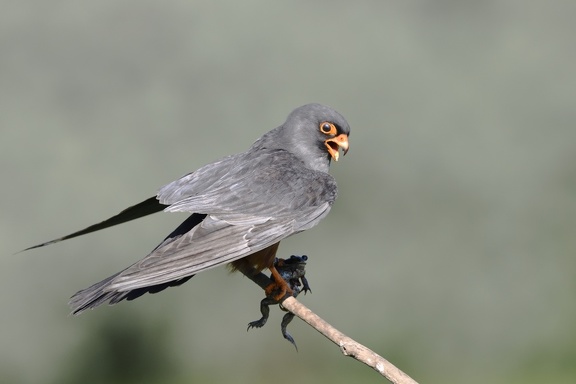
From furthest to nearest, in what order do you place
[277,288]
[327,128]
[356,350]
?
1. [327,128]
2. [277,288]
3. [356,350]

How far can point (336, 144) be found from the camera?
5324 mm

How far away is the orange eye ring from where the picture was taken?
5248mm

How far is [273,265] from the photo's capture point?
4996mm

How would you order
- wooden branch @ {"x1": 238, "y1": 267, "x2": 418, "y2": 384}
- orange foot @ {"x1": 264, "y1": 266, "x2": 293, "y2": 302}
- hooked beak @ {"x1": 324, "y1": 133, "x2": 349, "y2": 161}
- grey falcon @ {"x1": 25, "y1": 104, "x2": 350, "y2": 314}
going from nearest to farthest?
wooden branch @ {"x1": 238, "y1": 267, "x2": 418, "y2": 384}, grey falcon @ {"x1": 25, "y1": 104, "x2": 350, "y2": 314}, orange foot @ {"x1": 264, "y1": 266, "x2": 293, "y2": 302}, hooked beak @ {"x1": 324, "y1": 133, "x2": 349, "y2": 161}

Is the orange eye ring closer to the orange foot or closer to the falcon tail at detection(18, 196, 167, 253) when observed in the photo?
the orange foot

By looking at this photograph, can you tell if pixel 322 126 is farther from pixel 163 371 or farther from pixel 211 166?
pixel 163 371

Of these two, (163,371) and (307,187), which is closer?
(307,187)

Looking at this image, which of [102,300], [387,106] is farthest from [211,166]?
[387,106]

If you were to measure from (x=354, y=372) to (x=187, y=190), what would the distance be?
3.42 meters

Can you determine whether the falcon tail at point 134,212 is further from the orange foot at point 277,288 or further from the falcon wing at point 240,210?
the orange foot at point 277,288

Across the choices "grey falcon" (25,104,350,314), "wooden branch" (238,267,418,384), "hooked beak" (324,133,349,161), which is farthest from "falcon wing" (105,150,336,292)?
"wooden branch" (238,267,418,384)

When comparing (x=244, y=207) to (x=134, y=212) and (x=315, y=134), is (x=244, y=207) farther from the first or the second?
(x=315, y=134)

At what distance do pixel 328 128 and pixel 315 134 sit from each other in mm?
72

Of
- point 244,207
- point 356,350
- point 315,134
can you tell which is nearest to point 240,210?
point 244,207
